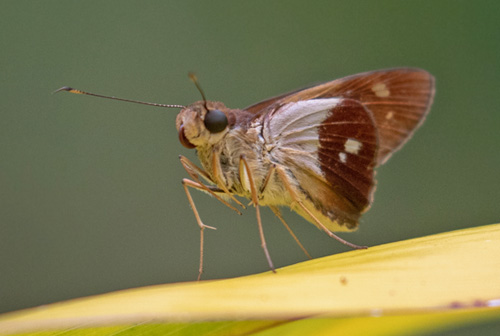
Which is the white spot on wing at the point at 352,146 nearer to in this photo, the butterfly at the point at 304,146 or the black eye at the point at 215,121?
the butterfly at the point at 304,146

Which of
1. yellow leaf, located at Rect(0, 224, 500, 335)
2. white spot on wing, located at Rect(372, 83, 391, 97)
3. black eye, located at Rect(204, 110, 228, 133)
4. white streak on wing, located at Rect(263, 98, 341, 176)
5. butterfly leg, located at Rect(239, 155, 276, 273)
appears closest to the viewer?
yellow leaf, located at Rect(0, 224, 500, 335)

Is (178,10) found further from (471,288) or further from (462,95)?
(471,288)

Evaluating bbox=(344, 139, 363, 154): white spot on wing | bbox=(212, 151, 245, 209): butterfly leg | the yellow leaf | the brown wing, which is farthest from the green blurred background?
the yellow leaf

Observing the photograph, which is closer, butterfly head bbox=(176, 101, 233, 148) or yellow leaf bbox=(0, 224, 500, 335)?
yellow leaf bbox=(0, 224, 500, 335)

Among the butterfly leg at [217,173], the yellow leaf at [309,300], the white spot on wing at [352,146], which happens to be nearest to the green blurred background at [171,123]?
the white spot on wing at [352,146]

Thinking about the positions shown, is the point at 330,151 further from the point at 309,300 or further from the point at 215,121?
the point at 309,300

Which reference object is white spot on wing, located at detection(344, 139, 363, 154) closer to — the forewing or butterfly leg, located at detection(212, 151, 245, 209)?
the forewing
